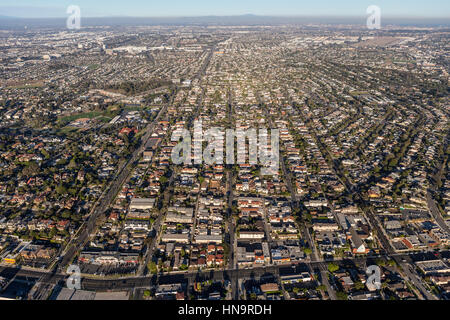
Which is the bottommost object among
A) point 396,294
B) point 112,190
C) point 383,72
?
point 396,294

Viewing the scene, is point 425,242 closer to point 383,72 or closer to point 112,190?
point 112,190

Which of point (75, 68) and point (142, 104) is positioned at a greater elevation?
point (75, 68)

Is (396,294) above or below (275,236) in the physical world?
below

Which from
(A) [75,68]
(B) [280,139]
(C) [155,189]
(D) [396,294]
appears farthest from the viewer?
(A) [75,68]

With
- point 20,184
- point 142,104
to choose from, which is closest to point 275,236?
point 20,184

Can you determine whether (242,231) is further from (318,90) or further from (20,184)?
(318,90)

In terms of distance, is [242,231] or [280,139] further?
[280,139]

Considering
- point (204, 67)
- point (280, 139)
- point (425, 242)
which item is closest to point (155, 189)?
point (280, 139)
